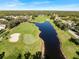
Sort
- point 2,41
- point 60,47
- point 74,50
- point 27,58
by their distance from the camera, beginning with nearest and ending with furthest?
point 27,58 < point 74,50 < point 60,47 < point 2,41

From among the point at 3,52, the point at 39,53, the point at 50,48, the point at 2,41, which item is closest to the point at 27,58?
the point at 39,53

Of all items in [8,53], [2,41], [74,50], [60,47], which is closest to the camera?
[8,53]

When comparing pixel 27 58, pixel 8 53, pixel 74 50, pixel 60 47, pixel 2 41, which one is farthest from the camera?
pixel 2 41

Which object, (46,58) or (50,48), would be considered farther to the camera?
(50,48)

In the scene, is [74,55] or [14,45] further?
[14,45]

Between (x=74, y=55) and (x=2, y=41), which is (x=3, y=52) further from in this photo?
(x=74, y=55)

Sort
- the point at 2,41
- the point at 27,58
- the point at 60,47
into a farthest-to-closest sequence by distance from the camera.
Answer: the point at 2,41 < the point at 60,47 < the point at 27,58

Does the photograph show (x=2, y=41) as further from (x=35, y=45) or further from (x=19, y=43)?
A: (x=35, y=45)

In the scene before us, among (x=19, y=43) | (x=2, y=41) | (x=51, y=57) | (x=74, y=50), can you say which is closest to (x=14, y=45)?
(x=19, y=43)
